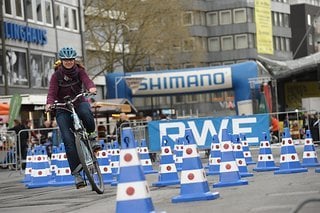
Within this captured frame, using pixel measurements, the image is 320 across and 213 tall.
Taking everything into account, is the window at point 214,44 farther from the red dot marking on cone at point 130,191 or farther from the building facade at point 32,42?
the red dot marking on cone at point 130,191

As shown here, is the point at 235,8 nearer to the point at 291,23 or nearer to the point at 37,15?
the point at 291,23

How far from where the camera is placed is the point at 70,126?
12320 millimetres

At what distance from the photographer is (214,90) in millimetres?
46688

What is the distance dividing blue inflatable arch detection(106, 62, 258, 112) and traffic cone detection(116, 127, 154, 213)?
37.7m

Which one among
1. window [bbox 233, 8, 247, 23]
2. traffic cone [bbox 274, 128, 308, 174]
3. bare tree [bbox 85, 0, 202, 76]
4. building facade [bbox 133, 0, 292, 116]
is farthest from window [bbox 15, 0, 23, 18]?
window [bbox 233, 8, 247, 23]

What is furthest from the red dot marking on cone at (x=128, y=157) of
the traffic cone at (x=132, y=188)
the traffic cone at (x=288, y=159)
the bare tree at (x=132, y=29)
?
the bare tree at (x=132, y=29)

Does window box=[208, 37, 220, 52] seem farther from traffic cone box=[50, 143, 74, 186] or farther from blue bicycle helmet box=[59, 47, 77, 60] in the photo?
blue bicycle helmet box=[59, 47, 77, 60]

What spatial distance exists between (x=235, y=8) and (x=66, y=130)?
86.1 metres

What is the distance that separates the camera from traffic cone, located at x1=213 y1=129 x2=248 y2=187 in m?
12.3

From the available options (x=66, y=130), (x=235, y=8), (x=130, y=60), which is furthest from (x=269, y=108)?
(x=235, y=8)

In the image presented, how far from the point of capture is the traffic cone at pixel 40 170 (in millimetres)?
17078

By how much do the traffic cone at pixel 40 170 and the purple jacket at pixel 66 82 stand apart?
4882mm

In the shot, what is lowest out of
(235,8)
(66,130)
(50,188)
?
(50,188)

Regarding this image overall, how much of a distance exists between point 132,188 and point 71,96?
15.0 feet
